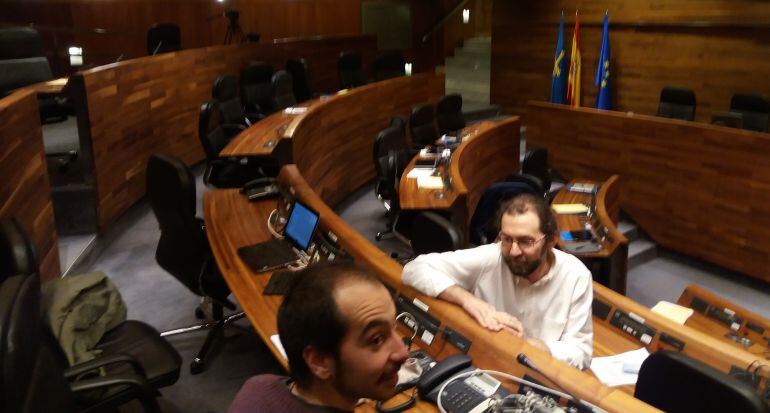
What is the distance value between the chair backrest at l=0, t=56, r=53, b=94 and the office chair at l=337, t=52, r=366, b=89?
3.70 metres

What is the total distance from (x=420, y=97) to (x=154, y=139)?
3478 mm

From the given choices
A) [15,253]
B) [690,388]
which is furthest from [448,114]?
[690,388]

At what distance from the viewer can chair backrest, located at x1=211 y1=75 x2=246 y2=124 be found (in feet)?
21.0

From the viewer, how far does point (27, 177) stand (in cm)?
394

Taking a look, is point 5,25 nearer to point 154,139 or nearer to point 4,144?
point 154,139

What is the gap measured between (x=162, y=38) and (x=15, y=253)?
20.0 feet

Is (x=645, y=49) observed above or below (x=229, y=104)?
above

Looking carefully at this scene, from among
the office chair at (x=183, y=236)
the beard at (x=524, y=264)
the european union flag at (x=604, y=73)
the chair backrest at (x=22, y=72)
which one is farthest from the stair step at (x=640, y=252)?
the chair backrest at (x=22, y=72)

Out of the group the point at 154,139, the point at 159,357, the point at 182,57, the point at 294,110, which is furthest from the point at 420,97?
the point at 159,357

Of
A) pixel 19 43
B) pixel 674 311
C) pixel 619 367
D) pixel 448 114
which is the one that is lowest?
pixel 674 311

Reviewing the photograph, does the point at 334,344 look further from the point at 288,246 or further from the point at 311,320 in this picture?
the point at 288,246

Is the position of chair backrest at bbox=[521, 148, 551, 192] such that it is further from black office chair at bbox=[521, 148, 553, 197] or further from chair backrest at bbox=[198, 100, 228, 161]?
Answer: chair backrest at bbox=[198, 100, 228, 161]

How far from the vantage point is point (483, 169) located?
6.29 m

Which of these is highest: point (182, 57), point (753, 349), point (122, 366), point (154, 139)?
point (182, 57)
